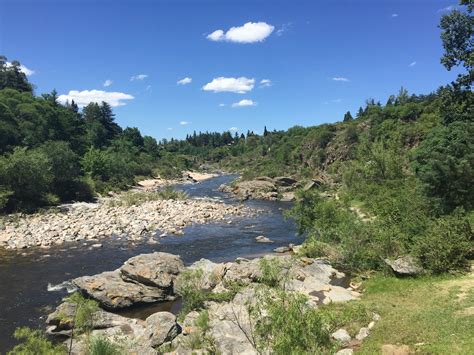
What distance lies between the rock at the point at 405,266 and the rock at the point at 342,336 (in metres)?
6.63

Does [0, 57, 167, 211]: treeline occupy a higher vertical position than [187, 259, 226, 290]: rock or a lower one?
higher

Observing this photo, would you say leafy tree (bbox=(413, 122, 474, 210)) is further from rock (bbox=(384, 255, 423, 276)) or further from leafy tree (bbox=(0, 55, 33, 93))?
leafy tree (bbox=(0, 55, 33, 93))

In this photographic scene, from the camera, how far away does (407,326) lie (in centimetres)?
1345

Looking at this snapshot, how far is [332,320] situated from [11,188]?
46305 millimetres

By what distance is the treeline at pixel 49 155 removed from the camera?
149ft

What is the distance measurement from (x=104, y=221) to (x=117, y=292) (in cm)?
2061

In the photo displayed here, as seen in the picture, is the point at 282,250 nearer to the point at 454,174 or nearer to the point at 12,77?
the point at 454,174

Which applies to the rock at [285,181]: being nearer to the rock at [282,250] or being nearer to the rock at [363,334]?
the rock at [282,250]

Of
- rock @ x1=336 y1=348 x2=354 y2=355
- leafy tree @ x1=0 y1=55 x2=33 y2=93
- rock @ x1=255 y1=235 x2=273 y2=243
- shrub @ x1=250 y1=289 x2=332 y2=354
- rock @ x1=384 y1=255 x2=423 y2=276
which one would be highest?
leafy tree @ x1=0 y1=55 x2=33 y2=93

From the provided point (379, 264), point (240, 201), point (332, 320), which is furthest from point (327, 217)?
point (240, 201)

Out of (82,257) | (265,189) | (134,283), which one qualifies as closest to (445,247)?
(134,283)

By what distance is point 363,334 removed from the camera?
13984 mm

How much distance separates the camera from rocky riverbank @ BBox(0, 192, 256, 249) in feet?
116

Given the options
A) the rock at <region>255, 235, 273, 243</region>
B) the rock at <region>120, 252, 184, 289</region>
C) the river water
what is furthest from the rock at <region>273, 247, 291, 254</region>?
the rock at <region>120, 252, 184, 289</region>
